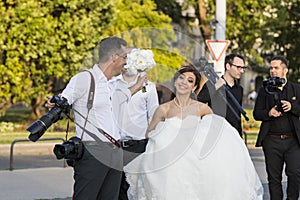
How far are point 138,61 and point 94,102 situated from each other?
51.3 inches

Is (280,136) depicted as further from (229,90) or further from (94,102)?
(94,102)

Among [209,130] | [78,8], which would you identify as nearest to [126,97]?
[209,130]

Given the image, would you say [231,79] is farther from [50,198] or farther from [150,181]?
[50,198]

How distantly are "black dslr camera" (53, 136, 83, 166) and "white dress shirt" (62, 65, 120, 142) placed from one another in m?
0.14

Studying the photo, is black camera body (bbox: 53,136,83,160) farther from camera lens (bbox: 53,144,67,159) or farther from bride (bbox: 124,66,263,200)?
bride (bbox: 124,66,263,200)

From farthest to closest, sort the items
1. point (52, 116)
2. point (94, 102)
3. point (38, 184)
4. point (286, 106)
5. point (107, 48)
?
1. point (38, 184)
2. point (286, 106)
3. point (107, 48)
4. point (94, 102)
5. point (52, 116)

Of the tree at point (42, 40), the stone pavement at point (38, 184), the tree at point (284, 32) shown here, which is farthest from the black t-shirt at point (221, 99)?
the tree at point (284, 32)

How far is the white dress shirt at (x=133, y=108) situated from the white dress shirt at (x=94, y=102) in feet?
4.44

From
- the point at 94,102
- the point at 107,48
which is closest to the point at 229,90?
the point at 107,48

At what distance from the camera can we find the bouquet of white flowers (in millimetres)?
7855

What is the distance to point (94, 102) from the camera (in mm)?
6785

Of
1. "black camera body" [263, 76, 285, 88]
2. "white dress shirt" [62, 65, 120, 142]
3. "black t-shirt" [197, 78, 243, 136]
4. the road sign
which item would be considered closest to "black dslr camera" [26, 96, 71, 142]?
"white dress shirt" [62, 65, 120, 142]

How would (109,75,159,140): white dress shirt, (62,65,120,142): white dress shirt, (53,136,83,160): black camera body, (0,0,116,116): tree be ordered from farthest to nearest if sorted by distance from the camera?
(0,0,116,116): tree, (109,75,159,140): white dress shirt, (62,65,120,142): white dress shirt, (53,136,83,160): black camera body

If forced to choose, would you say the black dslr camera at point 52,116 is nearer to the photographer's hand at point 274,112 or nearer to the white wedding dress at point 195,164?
the white wedding dress at point 195,164
